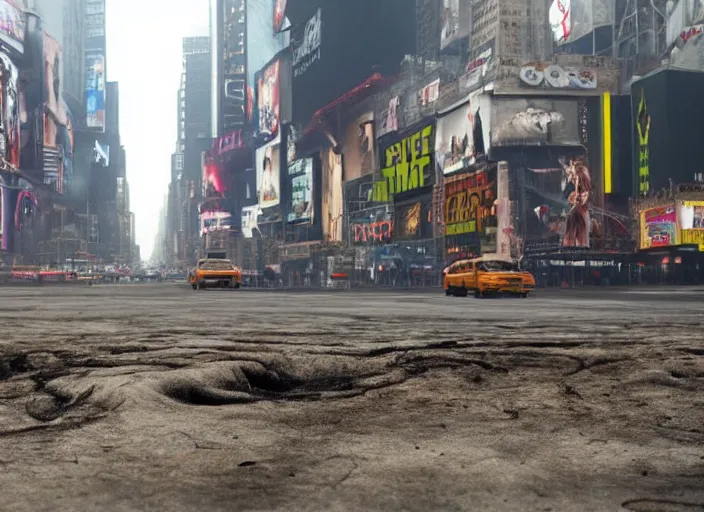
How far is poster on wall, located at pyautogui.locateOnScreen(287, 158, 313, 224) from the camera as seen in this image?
99750 millimetres

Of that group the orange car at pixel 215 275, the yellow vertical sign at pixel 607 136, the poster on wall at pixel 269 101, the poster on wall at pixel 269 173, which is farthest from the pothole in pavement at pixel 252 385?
the poster on wall at pixel 269 101

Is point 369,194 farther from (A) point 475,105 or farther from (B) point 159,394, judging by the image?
(B) point 159,394

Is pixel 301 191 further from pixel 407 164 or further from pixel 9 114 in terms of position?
pixel 9 114

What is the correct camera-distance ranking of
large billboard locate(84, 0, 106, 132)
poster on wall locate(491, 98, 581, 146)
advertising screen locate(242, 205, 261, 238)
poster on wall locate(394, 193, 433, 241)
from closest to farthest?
poster on wall locate(491, 98, 581, 146)
poster on wall locate(394, 193, 433, 241)
advertising screen locate(242, 205, 261, 238)
large billboard locate(84, 0, 106, 132)

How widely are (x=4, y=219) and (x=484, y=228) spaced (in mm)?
78942

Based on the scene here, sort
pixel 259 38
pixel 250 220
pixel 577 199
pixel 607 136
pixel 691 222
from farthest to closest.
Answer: pixel 259 38, pixel 250 220, pixel 607 136, pixel 577 199, pixel 691 222

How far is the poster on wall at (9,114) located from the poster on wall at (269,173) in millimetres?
35015

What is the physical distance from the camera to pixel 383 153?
8100cm

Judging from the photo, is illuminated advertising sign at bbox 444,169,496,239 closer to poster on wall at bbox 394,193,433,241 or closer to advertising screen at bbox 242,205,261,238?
poster on wall at bbox 394,193,433,241

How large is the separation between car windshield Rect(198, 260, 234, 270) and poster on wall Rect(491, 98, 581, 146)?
26.8 meters

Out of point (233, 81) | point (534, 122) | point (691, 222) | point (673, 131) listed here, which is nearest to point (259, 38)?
point (233, 81)

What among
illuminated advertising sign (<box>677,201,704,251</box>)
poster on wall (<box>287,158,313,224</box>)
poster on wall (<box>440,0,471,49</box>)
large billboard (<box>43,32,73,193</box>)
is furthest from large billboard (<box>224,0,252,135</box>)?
illuminated advertising sign (<box>677,201,704,251</box>)

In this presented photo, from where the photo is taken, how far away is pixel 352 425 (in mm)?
4469

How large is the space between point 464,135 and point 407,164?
466 inches
